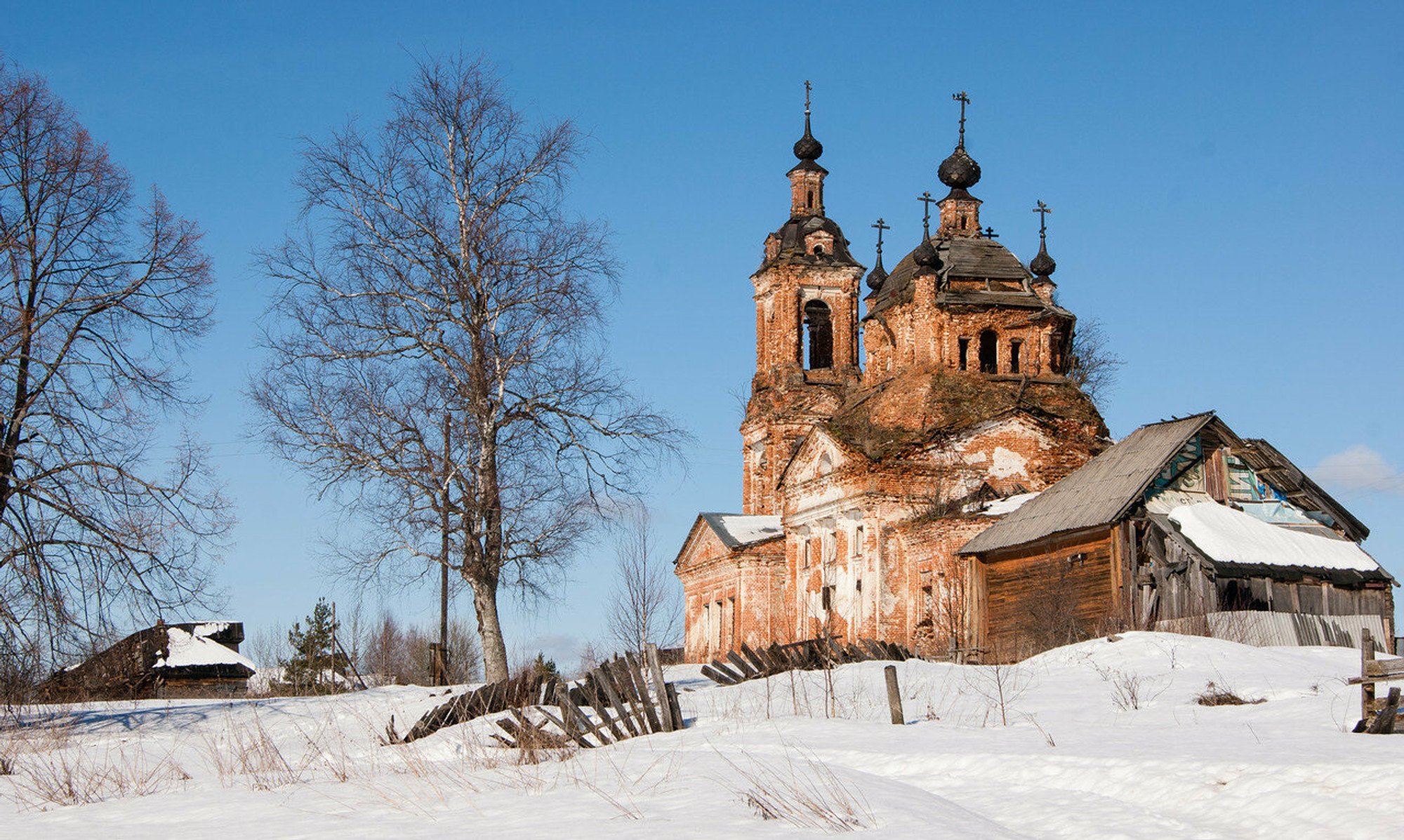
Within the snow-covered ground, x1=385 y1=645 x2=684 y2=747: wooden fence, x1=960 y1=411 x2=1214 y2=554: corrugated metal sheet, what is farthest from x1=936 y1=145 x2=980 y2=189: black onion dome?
x1=385 y1=645 x2=684 y2=747: wooden fence

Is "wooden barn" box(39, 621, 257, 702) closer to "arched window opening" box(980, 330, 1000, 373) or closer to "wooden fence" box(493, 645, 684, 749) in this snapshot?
"wooden fence" box(493, 645, 684, 749)

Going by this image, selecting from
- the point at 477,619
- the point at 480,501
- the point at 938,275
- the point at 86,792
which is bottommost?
the point at 86,792

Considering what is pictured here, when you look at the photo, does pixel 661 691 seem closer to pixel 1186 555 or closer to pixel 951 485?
pixel 1186 555

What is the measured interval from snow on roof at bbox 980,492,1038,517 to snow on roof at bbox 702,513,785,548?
318 inches

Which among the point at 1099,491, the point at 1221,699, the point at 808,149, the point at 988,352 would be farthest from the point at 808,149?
the point at 1221,699

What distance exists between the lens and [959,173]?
134ft

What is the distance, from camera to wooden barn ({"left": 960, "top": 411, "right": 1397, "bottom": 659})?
23.5 metres

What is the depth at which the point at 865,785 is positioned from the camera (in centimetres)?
918

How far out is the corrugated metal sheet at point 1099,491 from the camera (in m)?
25.3

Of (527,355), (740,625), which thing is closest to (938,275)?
(740,625)

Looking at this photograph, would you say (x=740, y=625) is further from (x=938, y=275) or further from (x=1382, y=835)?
(x=1382, y=835)

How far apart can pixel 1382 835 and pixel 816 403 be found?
112 feet

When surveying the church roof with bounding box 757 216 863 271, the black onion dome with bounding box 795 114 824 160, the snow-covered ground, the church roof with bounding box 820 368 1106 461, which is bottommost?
the snow-covered ground

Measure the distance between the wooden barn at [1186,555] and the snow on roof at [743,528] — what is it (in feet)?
37.1
